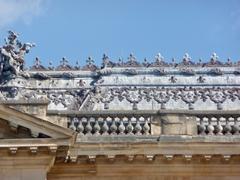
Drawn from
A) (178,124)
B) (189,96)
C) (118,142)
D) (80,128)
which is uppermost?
(189,96)

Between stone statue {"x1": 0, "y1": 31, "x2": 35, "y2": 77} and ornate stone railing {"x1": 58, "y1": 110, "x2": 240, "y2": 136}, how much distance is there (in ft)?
19.3

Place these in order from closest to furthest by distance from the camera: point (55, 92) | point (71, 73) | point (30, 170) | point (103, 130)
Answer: point (30, 170), point (103, 130), point (55, 92), point (71, 73)

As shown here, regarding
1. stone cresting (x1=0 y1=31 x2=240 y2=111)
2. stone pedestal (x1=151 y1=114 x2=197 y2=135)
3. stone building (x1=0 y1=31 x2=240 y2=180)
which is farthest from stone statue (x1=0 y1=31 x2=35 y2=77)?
stone pedestal (x1=151 y1=114 x2=197 y2=135)

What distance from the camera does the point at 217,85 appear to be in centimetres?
2914

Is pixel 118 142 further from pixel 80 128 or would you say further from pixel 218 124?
pixel 218 124

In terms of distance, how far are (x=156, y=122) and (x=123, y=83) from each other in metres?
7.89

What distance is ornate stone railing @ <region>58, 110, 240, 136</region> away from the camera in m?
21.0

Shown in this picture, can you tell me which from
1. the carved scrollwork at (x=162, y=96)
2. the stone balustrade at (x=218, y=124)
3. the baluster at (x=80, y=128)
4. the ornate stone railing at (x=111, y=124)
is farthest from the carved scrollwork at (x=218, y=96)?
the baluster at (x=80, y=128)

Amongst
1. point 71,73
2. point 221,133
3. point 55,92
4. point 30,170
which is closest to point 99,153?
point 30,170

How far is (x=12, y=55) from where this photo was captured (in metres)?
26.5

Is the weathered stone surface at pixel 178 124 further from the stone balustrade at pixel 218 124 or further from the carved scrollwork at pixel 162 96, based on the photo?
the carved scrollwork at pixel 162 96

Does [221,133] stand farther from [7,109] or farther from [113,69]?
[113,69]

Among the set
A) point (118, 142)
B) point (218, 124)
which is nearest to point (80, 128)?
point (118, 142)

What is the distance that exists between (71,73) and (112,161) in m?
9.86
